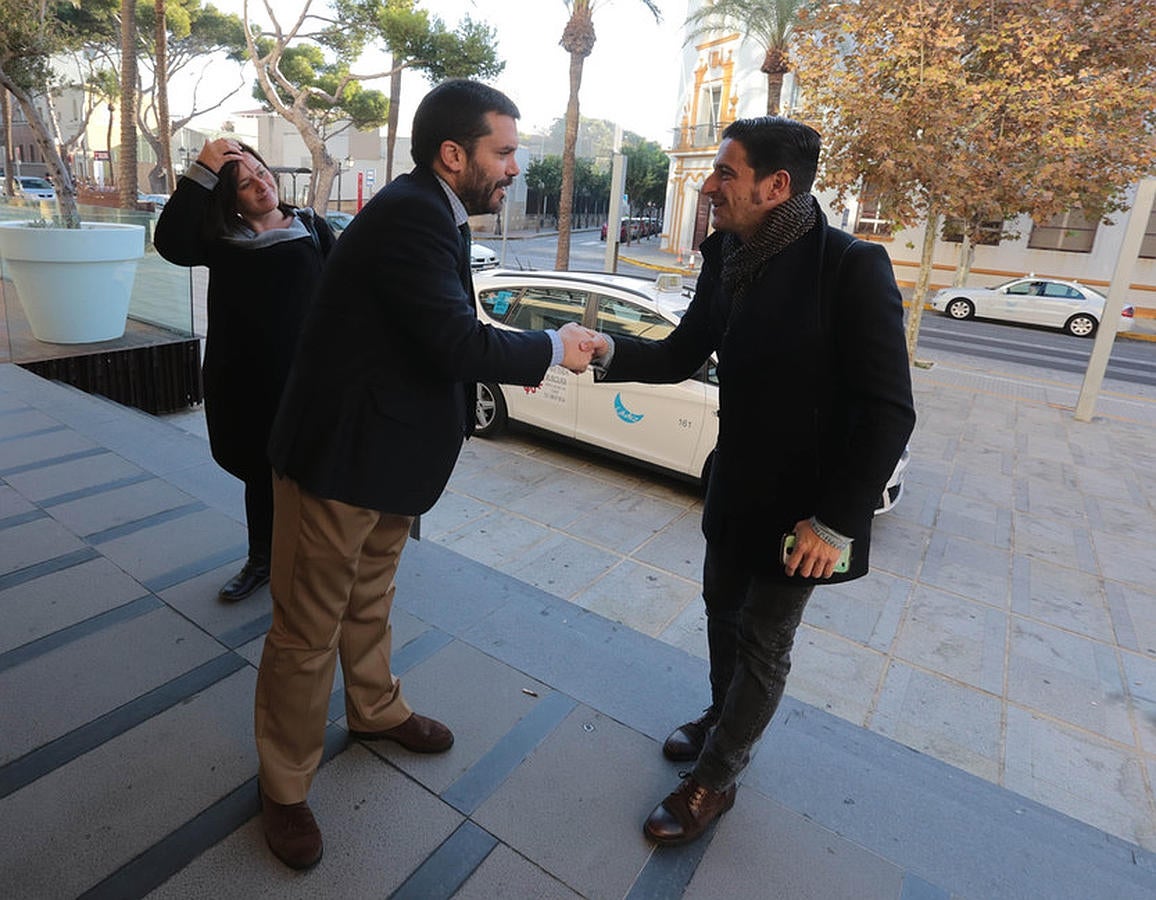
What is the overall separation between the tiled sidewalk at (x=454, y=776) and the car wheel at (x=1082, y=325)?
57.7 ft

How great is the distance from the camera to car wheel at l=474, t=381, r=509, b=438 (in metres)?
6.72

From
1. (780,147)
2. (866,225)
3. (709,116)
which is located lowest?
(780,147)

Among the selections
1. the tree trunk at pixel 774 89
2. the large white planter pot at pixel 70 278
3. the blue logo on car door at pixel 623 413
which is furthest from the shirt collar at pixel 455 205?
the tree trunk at pixel 774 89

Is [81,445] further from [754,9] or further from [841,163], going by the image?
[754,9]

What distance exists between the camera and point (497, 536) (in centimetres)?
488

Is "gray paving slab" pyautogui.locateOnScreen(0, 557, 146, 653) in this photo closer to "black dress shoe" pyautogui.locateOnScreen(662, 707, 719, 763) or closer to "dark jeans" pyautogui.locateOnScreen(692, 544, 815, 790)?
"black dress shoe" pyautogui.locateOnScreen(662, 707, 719, 763)

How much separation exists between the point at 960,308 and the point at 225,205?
791 inches

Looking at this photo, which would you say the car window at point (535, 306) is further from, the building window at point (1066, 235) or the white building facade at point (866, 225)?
the building window at point (1066, 235)

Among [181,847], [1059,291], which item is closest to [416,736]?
[181,847]

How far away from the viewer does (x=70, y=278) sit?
19.7 feet

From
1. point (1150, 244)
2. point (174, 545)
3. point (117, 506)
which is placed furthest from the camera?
point (1150, 244)

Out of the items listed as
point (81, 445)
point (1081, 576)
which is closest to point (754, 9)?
point (1081, 576)

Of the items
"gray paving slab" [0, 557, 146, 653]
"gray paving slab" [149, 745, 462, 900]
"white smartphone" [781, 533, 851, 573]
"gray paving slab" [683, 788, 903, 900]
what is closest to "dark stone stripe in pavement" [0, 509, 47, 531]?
"gray paving slab" [0, 557, 146, 653]

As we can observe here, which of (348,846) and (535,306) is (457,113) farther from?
(535,306)
